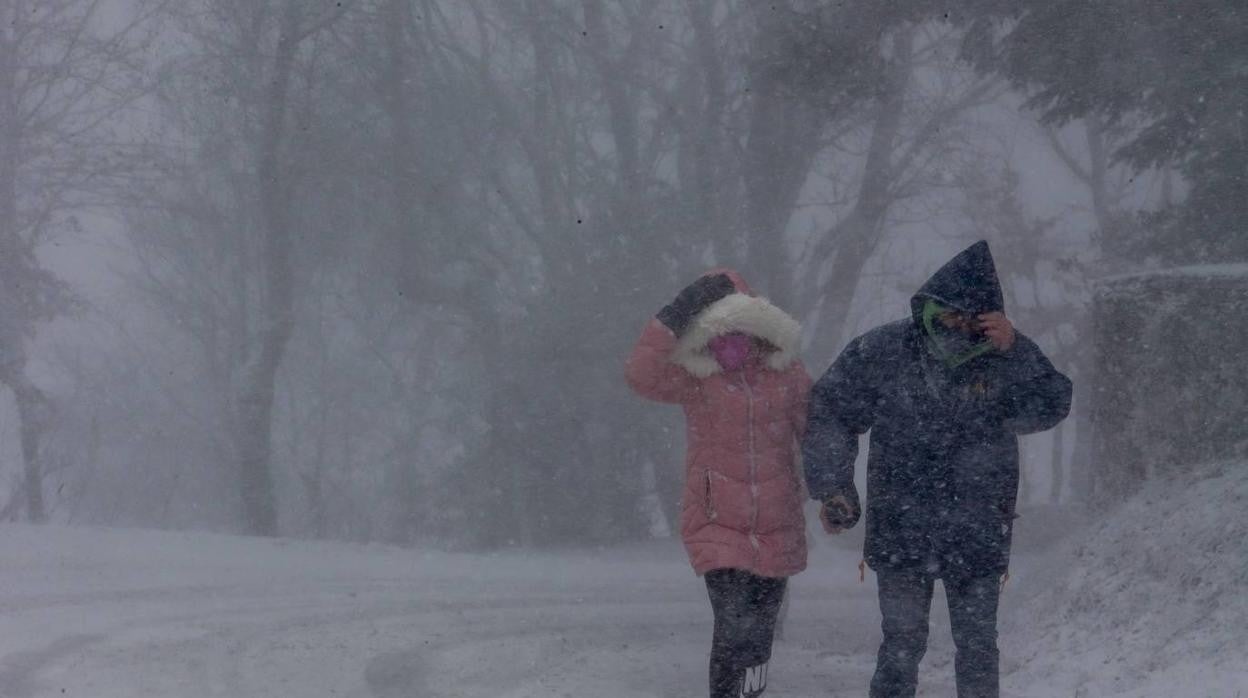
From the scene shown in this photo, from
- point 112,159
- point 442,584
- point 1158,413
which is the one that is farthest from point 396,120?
point 1158,413

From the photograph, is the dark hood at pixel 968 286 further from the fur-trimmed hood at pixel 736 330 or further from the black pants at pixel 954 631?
the black pants at pixel 954 631

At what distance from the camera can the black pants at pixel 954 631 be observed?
4.29 metres

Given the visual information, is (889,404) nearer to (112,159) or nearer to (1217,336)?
(1217,336)

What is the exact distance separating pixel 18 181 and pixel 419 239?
542cm

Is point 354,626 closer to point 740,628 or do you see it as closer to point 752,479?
point 740,628

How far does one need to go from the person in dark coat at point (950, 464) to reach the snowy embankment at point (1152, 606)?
910 mm

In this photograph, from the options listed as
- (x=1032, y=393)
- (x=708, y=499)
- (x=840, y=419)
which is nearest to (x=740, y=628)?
(x=708, y=499)

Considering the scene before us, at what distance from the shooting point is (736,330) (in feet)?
15.0

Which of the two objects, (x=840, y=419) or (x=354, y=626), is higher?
(x=840, y=419)

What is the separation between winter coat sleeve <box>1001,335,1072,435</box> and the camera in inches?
169

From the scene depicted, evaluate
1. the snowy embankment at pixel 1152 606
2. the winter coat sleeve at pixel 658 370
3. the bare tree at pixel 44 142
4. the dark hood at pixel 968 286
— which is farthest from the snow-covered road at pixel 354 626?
the bare tree at pixel 44 142

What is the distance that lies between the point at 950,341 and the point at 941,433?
0.33 m

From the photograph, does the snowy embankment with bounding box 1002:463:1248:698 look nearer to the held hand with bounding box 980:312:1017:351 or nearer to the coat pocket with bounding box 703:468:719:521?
the held hand with bounding box 980:312:1017:351

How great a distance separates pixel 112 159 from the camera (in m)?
16.1
